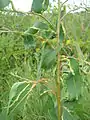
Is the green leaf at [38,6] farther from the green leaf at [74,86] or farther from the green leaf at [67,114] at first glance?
the green leaf at [67,114]

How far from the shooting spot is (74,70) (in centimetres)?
132

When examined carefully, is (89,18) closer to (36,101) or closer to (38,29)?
(36,101)

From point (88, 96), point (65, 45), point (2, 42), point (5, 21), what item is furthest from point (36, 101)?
point (5, 21)

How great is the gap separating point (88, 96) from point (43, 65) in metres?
1.45

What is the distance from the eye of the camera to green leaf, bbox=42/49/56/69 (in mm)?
1332

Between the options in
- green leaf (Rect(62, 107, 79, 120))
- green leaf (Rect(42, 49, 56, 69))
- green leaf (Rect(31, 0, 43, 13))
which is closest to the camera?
green leaf (Rect(31, 0, 43, 13))

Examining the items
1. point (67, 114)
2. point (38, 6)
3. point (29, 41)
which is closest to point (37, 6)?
point (38, 6)

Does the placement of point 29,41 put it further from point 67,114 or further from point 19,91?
point 67,114

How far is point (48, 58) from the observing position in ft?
4.42

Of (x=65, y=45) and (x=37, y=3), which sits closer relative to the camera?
(x=37, y=3)

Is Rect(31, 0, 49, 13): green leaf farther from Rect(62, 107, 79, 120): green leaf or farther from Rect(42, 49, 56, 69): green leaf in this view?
Rect(62, 107, 79, 120): green leaf

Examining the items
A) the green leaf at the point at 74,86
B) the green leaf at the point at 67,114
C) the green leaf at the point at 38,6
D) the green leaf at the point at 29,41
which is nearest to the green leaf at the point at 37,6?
the green leaf at the point at 38,6

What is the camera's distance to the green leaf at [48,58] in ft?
4.37

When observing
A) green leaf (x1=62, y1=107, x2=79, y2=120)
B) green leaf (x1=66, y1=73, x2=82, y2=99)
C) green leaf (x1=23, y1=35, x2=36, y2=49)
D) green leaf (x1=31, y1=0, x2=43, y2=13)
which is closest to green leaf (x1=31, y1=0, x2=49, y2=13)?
green leaf (x1=31, y1=0, x2=43, y2=13)
